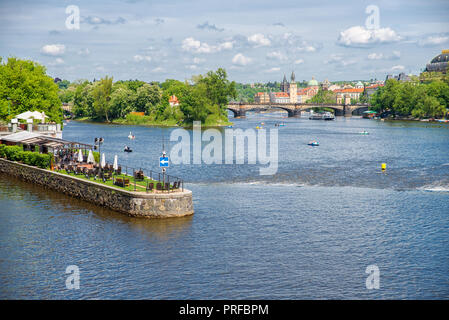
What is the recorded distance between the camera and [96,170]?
49.7 m

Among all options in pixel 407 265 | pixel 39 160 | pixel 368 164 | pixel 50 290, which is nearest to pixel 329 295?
pixel 407 265

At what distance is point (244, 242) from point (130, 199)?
10.7m

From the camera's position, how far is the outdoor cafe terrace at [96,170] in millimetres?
43094

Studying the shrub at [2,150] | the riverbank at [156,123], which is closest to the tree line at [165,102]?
the riverbank at [156,123]

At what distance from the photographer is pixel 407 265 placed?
31.5 m

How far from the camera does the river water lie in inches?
1112

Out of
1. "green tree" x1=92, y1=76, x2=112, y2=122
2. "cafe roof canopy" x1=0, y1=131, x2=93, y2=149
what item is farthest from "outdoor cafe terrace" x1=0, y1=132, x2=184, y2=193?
"green tree" x1=92, y1=76, x2=112, y2=122

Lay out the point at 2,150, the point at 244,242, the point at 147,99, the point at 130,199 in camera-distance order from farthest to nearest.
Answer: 1. the point at 147,99
2. the point at 2,150
3. the point at 130,199
4. the point at 244,242

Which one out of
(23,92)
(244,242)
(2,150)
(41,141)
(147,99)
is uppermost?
(147,99)

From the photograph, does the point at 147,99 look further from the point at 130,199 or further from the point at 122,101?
the point at 130,199

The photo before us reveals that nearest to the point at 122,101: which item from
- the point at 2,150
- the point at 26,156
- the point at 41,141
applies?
the point at 2,150

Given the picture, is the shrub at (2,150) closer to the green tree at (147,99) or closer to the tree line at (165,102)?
the tree line at (165,102)

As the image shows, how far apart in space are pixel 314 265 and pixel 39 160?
3682cm
